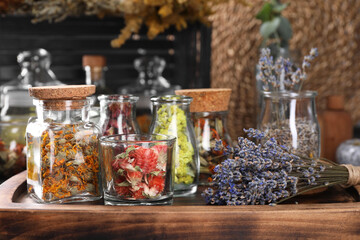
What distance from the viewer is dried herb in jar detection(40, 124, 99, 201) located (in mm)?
609

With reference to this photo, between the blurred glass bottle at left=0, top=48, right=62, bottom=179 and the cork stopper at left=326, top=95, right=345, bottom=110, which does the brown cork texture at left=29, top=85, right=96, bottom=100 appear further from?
the cork stopper at left=326, top=95, right=345, bottom=110

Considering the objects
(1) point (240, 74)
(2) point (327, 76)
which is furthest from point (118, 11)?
(2) point (327, 76)

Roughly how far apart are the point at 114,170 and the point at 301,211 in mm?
234

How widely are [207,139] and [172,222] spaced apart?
23 centimetres

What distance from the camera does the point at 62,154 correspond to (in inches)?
23.9

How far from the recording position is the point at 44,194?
0.61 m

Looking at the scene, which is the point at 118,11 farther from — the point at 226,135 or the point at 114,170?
the point at 114,170

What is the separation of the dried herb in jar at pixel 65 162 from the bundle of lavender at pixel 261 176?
0.17 meters

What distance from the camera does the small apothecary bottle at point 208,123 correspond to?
0.75 metres

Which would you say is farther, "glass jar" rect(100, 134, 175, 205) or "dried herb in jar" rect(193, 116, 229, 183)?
"dried herb in jar" rect(193, 116, 229, 183)

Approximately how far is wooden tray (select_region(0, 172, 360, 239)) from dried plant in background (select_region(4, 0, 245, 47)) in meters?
0.65

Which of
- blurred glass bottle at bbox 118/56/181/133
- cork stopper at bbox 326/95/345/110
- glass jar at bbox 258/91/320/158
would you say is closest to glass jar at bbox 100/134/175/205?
glass jar at bbox 258/91/320/158

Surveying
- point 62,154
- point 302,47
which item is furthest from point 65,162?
point 302,47

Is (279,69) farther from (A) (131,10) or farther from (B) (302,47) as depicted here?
(B) (302,47)
